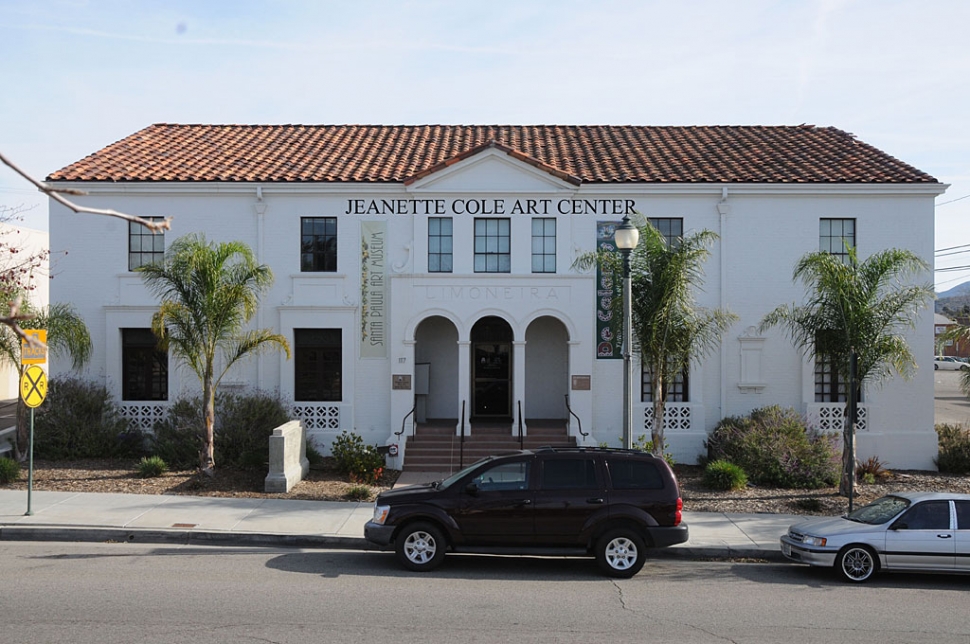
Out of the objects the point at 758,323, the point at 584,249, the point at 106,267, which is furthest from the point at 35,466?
the point at 758,323

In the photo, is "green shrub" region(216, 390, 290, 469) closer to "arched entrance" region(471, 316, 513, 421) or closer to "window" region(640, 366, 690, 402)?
"arched entrance" region(471, 316, 513, 421)

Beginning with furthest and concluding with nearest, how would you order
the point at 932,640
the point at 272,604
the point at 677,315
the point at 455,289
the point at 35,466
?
the point at 455,289
the point at 35,466
the point at 677,315
the point at 272,604
the point at 932,640

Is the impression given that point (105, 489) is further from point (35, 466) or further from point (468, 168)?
point (468, 168)

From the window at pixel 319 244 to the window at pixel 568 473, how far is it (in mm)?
10567

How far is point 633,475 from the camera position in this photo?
35.8 ft

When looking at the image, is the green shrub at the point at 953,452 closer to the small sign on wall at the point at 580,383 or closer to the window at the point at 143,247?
the small sign on wall at the point at 580,383

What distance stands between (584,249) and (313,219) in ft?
21.7

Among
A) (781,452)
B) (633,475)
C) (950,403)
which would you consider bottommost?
(950,403)

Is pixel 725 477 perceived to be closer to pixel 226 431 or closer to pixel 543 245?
pixel 543 245

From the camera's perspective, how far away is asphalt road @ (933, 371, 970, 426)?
31873 millimetres

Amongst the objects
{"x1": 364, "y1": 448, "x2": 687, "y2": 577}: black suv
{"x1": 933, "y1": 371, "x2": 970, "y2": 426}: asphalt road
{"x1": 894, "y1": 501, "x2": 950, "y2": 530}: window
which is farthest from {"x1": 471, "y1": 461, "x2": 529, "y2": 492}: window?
{"x1": 933, "y1": 371, "x2": 970, "y2": 426}: asphalt road

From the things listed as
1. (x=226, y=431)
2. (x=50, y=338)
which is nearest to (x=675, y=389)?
(x=226, y=431)

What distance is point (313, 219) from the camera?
65.5ft

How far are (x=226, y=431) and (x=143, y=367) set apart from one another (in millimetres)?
3654
